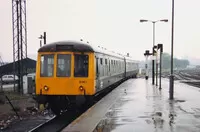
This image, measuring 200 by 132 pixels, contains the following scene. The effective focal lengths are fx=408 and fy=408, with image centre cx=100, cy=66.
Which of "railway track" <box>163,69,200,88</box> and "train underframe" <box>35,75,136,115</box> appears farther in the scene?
"railway track" <box>163,69,200,88</box>

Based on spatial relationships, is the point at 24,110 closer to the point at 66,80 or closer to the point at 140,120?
the point at 66,80

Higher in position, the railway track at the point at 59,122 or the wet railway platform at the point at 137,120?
the wet railway platform at the point at 137,120

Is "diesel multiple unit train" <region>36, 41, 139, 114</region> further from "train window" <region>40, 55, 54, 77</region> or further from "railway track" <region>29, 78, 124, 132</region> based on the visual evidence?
"railway track" <region>29, 78, 124, 132</region>

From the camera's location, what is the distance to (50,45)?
18297mm

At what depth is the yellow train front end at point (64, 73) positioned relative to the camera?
17.7 meters

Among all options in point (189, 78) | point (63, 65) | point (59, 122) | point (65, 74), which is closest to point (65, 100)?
point (59, 122)

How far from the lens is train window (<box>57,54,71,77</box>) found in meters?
17.9

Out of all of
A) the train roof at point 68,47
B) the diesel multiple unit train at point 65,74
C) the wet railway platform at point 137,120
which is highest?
the train roof at point 68,47

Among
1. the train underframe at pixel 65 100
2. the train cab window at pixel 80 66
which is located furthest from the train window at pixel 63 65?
the train underframe at pixel 65 100

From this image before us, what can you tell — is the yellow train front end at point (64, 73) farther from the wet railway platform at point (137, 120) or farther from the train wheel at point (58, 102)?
the wet railway platform at point (137, 120)

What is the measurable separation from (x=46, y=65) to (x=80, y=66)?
4.99ft

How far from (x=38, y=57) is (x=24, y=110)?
6.89 m

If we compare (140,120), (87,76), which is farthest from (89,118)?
(87,76)

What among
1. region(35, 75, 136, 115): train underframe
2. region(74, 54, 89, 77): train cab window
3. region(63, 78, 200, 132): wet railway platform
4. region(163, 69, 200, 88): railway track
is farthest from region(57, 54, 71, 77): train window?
region(163, 69, 200, 88): railway track
